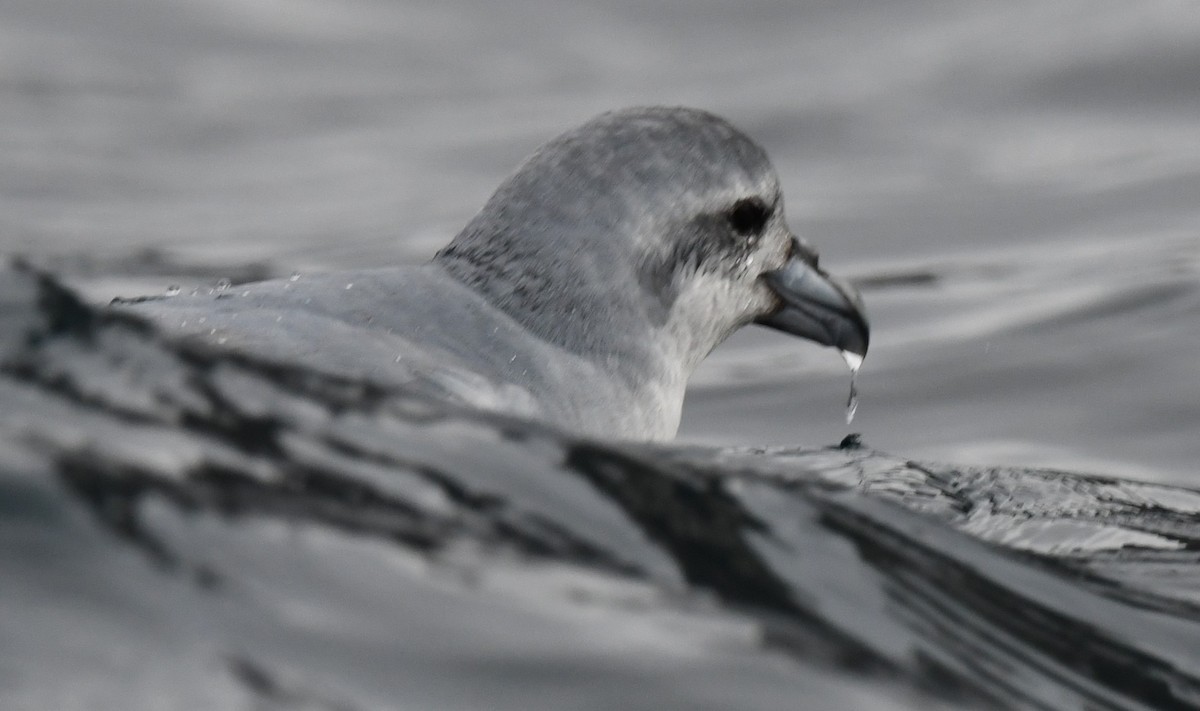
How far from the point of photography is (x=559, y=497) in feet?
8.15

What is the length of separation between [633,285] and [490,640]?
2.85 m

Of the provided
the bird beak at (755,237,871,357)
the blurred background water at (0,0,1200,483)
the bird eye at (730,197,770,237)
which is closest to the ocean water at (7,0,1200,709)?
the blurred background water at (0,0,1200,483)

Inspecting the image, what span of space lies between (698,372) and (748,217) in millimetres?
1915

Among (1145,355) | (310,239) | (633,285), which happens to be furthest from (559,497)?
(310,239)

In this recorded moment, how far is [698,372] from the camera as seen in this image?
6.98 meters

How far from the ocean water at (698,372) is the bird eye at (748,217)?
0.63 m

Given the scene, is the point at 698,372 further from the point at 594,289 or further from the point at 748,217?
the point at 594,289

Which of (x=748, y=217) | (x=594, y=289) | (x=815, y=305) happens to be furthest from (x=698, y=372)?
(x=594, y=289)

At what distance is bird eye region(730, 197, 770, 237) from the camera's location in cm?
505

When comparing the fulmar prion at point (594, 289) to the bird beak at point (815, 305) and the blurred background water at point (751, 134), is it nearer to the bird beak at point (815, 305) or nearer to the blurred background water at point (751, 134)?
the bird beak at point (815, 305)

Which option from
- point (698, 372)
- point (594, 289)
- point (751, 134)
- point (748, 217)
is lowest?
point (594, 289)

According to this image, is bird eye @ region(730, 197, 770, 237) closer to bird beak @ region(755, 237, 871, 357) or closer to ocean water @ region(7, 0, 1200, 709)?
bird beak @ region(755, 237, 871, 357)

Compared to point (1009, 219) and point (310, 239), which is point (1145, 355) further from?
point (310, 239)

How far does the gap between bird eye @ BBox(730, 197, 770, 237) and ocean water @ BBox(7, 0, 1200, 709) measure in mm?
633
